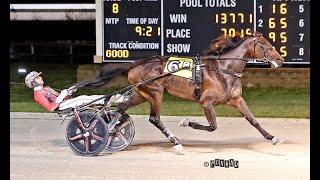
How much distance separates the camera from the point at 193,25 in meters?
10.3

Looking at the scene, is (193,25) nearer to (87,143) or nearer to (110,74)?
(110,74)

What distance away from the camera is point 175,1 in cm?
1035

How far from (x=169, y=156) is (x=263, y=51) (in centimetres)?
139

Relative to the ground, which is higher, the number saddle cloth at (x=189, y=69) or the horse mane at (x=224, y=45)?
the horse mane at (x=224, y=45)

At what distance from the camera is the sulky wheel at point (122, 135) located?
25.7ft

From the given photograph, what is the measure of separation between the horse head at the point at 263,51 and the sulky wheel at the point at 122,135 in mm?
1392

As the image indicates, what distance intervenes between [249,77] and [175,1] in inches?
157

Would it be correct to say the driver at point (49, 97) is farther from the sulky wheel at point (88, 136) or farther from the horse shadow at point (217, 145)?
the horse shadow at point (217, 145)

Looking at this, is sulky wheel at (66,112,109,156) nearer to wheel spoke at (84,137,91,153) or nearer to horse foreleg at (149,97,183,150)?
wheel spoke at (84,137,91,153)

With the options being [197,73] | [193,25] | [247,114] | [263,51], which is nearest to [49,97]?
[197,73]

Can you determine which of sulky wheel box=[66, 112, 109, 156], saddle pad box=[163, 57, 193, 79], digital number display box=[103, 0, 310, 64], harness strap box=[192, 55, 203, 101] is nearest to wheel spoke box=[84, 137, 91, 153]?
sulky wheel box=[66, 112, 109, 156]

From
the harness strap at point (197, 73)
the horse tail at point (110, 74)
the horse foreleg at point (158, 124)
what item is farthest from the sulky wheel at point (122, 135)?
the harness strap at point (197, 73)

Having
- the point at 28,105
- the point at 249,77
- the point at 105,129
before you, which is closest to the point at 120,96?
the point at 105,129

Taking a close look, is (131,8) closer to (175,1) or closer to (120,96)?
(175,1)
